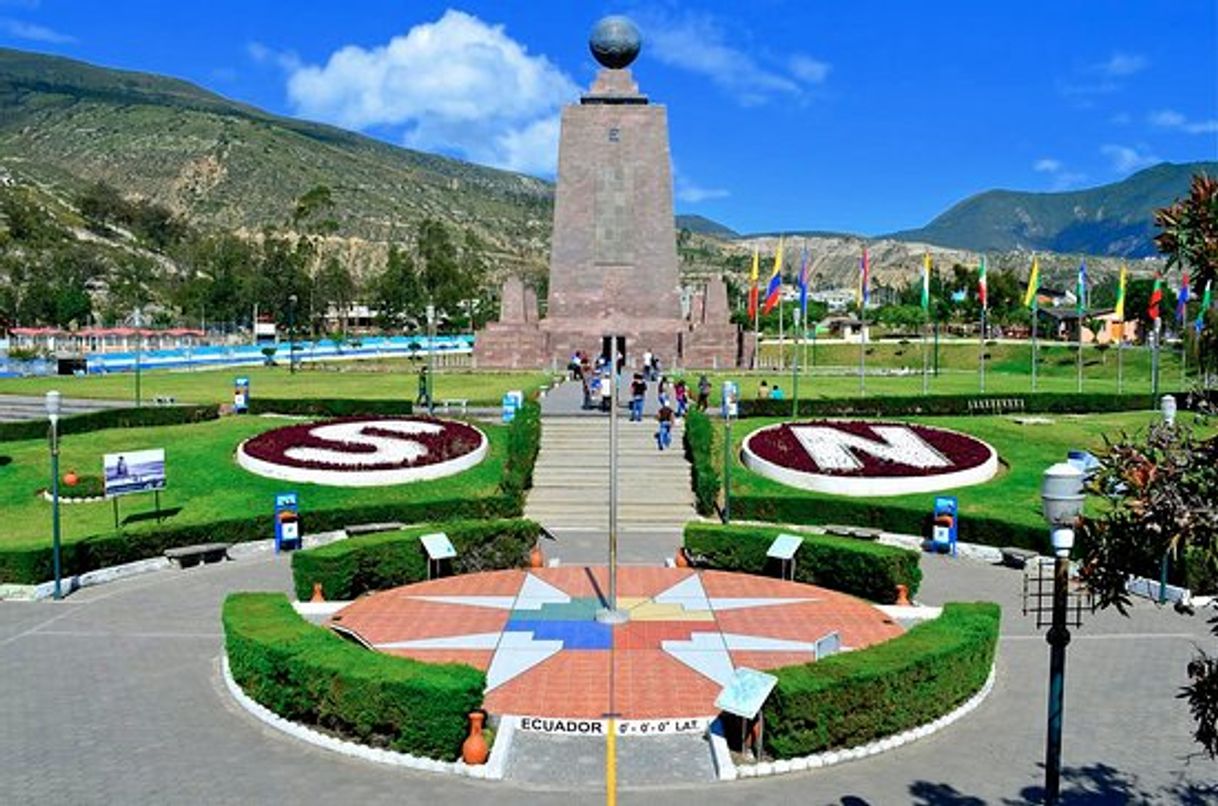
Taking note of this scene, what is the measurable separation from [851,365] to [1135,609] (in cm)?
7220

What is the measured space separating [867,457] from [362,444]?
57.7 feet

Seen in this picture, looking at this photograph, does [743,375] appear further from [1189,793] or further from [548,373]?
[1189,793]

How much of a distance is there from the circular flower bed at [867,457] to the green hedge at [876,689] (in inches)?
654

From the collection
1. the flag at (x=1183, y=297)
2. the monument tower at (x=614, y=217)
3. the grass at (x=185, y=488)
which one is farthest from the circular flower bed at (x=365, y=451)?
the monument tower at (x=614, y=217)

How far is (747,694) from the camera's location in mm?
14961

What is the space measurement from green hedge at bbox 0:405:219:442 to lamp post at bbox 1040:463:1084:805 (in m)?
39.2

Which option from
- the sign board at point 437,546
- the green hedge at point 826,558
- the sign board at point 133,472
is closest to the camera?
the green hedge at point 826,558

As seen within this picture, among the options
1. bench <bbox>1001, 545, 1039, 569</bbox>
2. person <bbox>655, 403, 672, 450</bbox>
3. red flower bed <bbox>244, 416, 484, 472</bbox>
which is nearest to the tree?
bench <bbox>1001, 545, 1039, 569</bbox>

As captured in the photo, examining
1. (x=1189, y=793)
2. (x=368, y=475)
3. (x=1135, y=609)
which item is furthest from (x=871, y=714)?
(x=368, y=475)

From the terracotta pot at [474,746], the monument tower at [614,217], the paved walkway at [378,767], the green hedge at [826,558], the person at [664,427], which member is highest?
the monument tower at [614,217]

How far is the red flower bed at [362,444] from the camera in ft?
116

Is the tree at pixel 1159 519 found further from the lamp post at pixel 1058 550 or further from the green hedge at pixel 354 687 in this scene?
the green hedge at pixel 354 687

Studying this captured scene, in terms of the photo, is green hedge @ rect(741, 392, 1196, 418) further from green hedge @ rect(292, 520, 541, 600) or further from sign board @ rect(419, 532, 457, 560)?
sign board @ rect(419, 532, 457, 560)

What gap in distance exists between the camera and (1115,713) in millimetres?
17297
